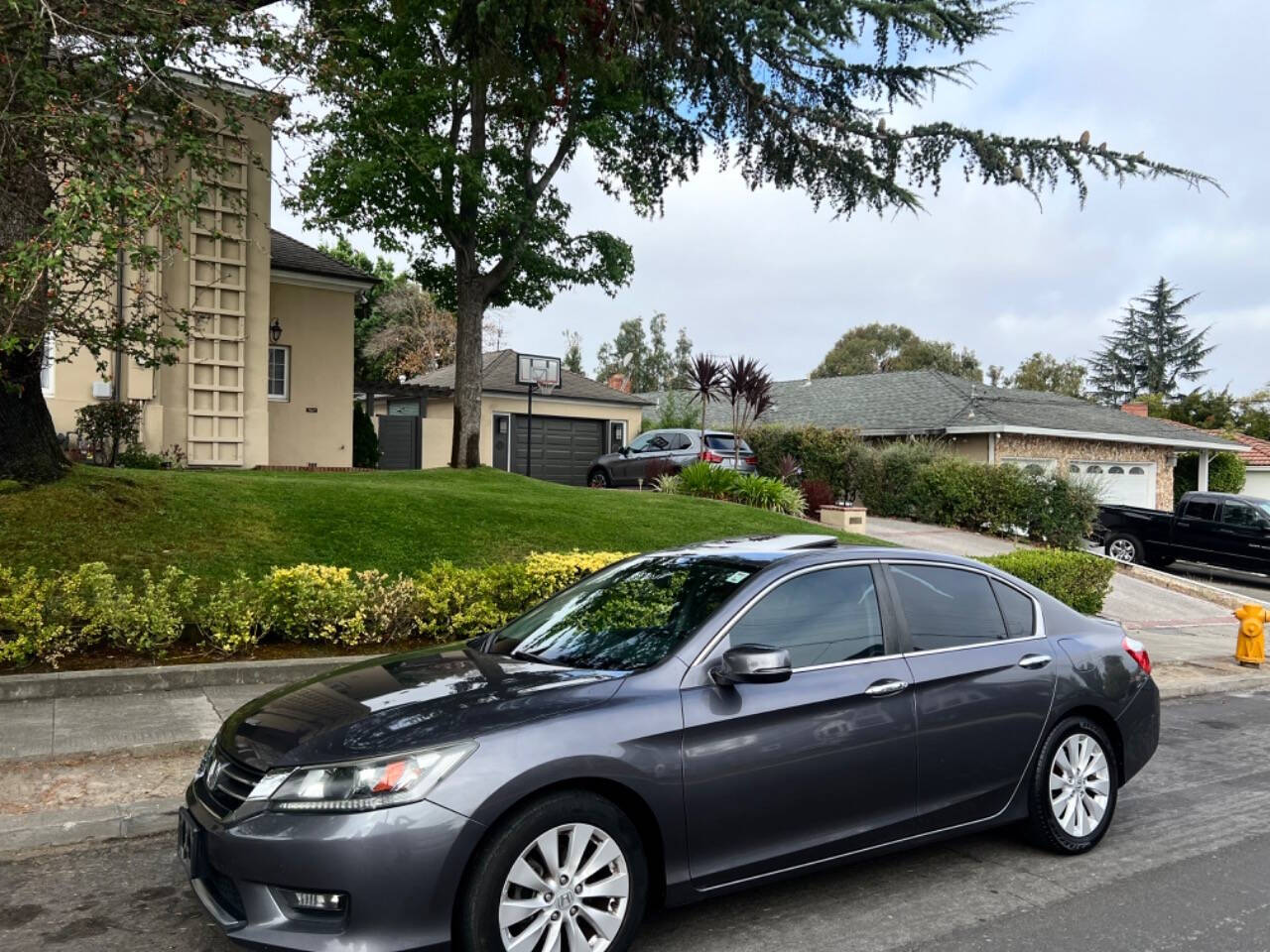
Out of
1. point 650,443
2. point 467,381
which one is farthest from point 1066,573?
point 650,443

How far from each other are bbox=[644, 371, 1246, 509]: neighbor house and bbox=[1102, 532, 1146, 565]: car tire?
9.34 feet

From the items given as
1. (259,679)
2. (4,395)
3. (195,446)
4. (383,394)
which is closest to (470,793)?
(259,679)

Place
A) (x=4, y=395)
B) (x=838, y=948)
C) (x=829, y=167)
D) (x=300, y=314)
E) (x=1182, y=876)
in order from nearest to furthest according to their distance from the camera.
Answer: (x=838, y=948) → (x=1182, y=876) → (x=4, y=395) → (x=829, y=167) → (x=300, y=314)

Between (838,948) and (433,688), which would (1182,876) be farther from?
(433,688)

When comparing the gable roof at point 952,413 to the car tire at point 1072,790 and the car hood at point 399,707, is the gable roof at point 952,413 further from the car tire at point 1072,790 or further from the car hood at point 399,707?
the car hood at point 399,707

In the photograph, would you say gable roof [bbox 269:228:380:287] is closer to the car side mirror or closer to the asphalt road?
the asphalt road

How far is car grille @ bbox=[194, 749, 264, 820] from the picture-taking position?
333cm

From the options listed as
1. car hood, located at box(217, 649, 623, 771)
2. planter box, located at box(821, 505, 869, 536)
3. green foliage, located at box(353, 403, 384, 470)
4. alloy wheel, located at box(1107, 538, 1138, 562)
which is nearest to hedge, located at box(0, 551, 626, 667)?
car hood, located at box(217, 649, 623, 771)

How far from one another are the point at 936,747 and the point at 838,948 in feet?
3.17

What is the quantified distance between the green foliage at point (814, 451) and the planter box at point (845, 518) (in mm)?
3744

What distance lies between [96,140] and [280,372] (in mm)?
13336

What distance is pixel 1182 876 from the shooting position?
14.6 feet

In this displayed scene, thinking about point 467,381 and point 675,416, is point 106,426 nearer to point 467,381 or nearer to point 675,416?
point 467,381

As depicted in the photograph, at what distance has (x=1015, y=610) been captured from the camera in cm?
483
